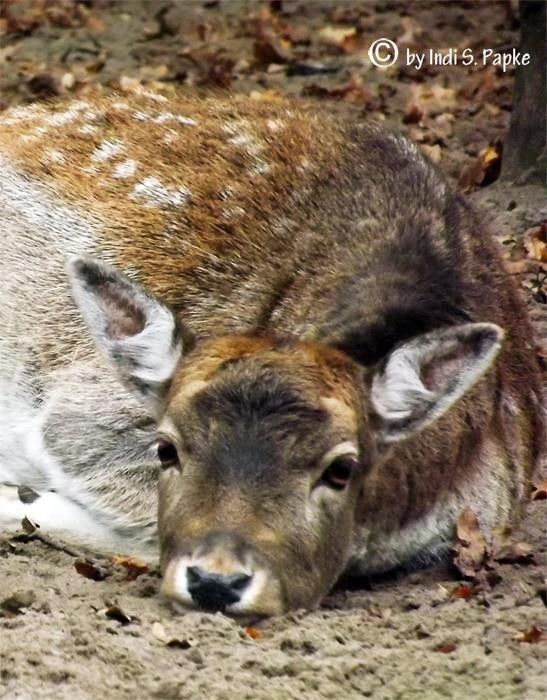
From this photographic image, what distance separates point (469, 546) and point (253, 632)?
59.1 inches

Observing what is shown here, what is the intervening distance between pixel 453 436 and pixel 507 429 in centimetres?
48

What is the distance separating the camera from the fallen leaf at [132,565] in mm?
6922

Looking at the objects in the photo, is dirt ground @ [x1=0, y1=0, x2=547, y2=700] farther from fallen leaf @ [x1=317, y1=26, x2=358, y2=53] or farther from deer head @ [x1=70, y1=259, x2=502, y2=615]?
fallen leaf @ [x1=317, y1=26, x2=358, y2=53]

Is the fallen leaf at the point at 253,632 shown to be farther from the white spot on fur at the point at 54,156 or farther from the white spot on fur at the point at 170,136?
the white spot on fur at the point at 54,156

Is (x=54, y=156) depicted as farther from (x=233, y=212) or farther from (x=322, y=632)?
(x=322, y=632)

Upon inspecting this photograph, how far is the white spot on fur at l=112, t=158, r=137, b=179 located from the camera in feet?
27.7

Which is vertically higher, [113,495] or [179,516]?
[179,516]

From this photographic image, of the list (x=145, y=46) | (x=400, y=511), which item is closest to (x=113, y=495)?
(x=400, y=511)

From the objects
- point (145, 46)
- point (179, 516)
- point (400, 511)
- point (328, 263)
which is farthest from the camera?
point (145, 46)

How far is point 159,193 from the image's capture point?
8.26 meters

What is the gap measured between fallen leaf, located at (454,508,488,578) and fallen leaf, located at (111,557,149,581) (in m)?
1.27

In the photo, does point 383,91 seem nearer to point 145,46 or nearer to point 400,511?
point 145,46

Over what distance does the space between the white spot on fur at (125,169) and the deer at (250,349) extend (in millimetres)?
20

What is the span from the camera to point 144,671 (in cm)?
556
